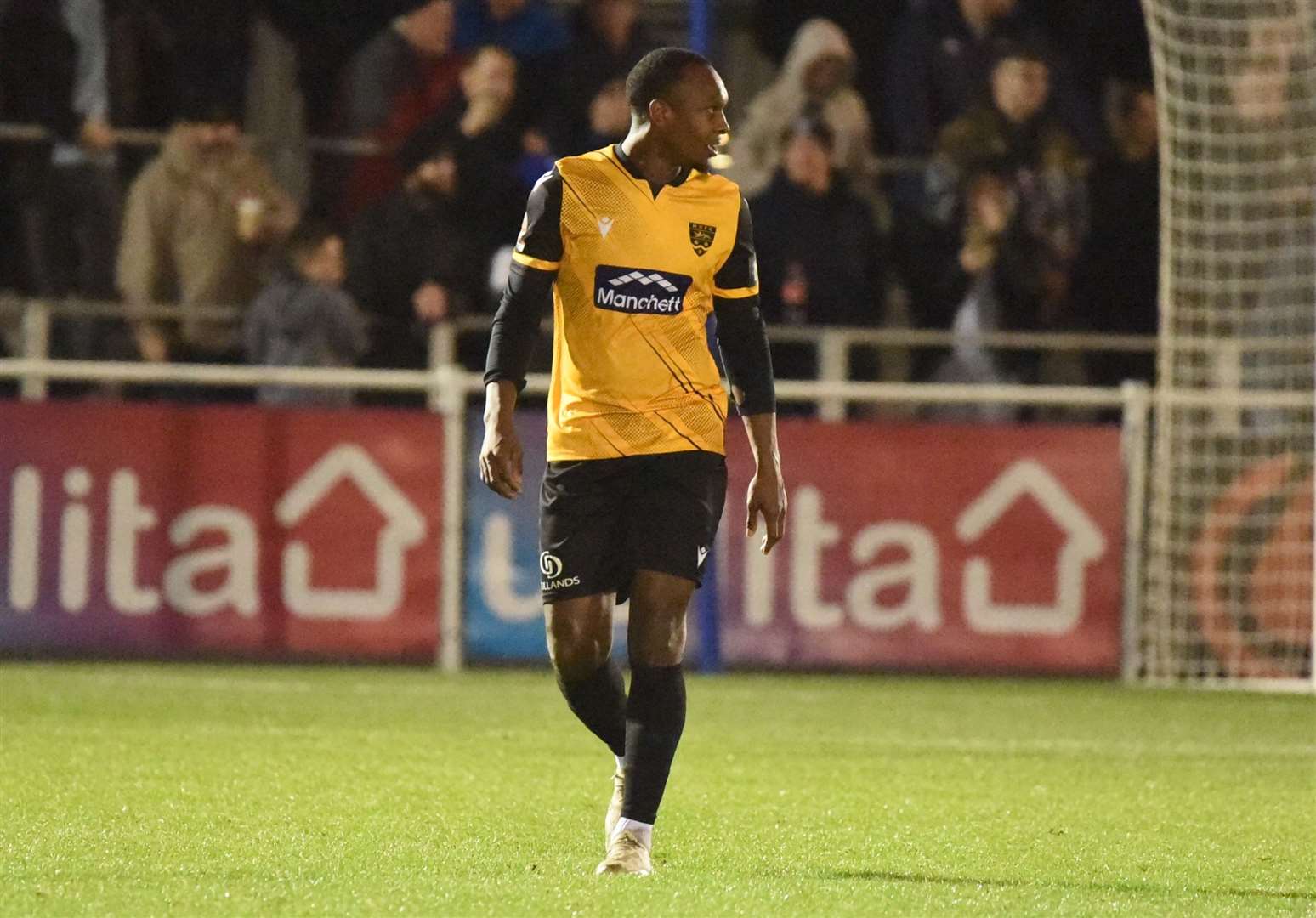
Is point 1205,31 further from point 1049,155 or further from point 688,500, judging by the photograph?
point 688,500

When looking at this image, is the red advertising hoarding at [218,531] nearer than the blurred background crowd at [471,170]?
Yes

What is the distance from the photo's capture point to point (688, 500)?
5.39m

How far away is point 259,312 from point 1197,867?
7344mm

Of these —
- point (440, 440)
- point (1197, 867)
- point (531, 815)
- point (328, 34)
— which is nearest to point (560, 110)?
point (328, 34)

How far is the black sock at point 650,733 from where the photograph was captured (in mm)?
5184

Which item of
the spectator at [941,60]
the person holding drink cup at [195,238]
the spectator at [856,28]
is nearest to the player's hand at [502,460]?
the person holding drink cup at [195,238]

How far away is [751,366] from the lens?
18.3 ft

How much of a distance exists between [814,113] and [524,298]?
26.6 feet

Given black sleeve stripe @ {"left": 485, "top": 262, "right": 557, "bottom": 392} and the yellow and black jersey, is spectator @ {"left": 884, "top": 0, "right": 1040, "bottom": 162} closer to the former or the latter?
the yellow and black jersey

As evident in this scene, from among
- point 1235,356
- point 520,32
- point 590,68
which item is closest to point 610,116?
point 590,68

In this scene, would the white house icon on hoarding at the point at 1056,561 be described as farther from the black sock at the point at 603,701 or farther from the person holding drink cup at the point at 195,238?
the black sock at the point at 603,701

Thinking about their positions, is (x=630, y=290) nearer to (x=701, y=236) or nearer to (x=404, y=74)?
(x=701, y=236)

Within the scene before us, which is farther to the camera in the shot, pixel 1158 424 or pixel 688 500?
pixel 1158 424

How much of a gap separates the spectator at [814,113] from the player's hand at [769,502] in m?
7.80
